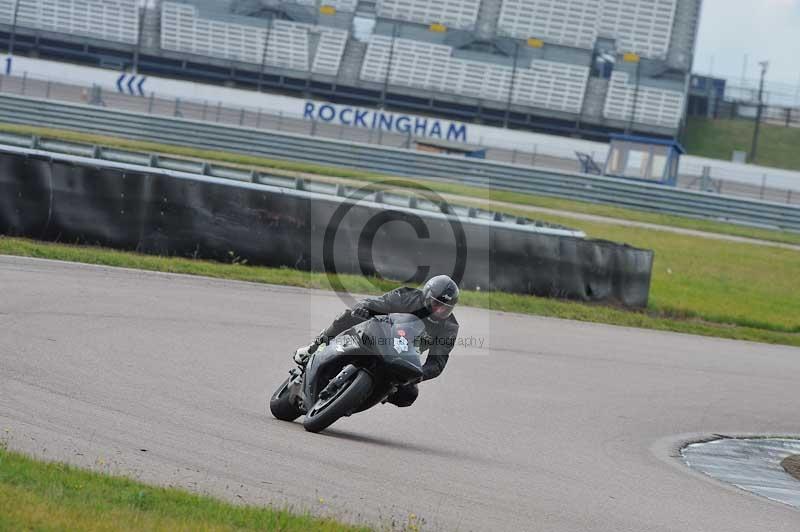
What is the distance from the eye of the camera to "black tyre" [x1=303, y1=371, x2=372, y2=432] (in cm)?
807

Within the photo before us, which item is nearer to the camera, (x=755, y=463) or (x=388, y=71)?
(x=755, y=463)

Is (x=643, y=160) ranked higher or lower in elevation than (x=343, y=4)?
lower

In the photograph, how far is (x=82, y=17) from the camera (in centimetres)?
5797

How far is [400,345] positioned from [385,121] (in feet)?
149

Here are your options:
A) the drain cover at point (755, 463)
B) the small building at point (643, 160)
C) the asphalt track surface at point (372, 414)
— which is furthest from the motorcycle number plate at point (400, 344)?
the small building at point (643, 160)

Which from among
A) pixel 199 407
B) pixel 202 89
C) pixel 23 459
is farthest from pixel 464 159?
pixel 23 459

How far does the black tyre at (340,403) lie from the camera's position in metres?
8.07

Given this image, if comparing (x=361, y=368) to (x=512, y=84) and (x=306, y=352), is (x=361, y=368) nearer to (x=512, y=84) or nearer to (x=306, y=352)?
(x=306, y=352)

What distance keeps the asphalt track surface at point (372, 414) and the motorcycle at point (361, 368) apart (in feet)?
0.82

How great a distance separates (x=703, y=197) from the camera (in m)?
42.5

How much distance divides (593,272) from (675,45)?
47.7 m

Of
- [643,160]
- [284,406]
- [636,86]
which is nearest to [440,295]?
[284,406]

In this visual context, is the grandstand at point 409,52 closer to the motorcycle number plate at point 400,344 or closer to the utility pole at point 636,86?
the utility pole at point 636,86

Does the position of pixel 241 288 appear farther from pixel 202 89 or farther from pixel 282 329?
pixel 202 89
